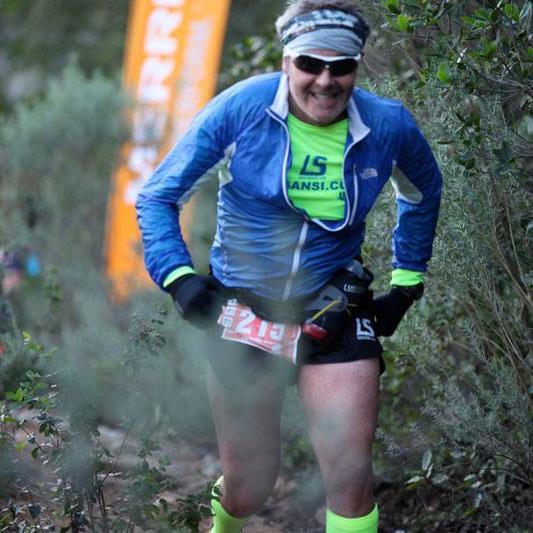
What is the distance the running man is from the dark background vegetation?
22 cm

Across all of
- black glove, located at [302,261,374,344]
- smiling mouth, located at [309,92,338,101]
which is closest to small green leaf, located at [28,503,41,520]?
black glove, located at [302,261,374,344]

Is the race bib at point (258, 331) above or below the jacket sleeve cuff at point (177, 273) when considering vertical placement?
below

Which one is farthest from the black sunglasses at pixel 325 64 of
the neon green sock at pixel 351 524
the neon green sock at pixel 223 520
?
the neon green sock at pixel 223 520

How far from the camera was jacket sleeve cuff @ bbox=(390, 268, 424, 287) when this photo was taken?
14.2 ft

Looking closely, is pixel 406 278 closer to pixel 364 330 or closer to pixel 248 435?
pixel 364 330

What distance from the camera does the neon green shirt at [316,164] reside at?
3.88 metres

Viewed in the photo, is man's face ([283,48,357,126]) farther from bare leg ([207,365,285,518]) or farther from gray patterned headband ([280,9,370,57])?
bare leg ([207,365,285,518])

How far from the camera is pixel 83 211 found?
30.7ft

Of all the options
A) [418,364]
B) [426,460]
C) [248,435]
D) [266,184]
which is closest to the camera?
[266,184]

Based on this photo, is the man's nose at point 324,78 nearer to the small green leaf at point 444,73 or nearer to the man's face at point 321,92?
the man's face at point 321,92

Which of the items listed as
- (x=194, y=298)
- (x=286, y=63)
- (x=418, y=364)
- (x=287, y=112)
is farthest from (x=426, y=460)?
(x=286, y=63)

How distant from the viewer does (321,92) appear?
12.4 feet

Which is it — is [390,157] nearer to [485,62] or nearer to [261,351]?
[485,62]

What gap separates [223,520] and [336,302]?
97cm
